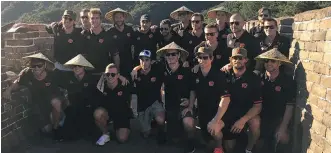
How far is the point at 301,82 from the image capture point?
5.11m

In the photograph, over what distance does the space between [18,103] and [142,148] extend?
202 cm

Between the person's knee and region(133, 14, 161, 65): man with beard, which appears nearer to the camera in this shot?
the person's knee

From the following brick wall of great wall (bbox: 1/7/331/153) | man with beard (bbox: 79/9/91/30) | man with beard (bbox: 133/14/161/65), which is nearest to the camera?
brick wall of great wall (bbox: 1/7/331/153)

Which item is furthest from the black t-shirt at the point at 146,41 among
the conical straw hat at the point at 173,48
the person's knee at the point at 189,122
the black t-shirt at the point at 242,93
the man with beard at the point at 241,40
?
the black t-shirt at the point at 242,93

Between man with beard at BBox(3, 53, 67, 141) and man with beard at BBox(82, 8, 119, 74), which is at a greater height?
man with beard at BBox(82, 8, 119, 74)

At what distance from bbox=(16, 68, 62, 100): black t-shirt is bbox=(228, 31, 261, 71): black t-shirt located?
2.95 metres

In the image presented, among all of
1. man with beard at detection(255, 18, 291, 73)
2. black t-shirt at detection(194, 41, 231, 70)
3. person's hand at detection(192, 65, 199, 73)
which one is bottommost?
person's hand at detection(192, 65, 199, 73)

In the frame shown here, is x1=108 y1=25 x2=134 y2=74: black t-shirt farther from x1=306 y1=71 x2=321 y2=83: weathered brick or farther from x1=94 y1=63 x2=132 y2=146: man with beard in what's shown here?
x1=306 y1=71 x2=321 y2=83: weathered brick

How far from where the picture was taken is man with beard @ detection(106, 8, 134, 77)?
21.4 ft

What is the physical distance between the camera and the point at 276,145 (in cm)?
531

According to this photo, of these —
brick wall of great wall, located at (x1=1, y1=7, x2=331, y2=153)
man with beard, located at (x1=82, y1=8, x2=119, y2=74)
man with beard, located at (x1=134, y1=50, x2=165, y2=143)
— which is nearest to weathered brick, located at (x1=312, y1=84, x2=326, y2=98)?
brick wall of great wall, located at (x1=1, y1=7, x2=331, y2=153)

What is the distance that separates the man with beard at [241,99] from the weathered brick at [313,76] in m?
0.63

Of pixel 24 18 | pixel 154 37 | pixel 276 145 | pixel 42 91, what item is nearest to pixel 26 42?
pixel 42 91

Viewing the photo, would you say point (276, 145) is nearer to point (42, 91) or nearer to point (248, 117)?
point (248, 117)
